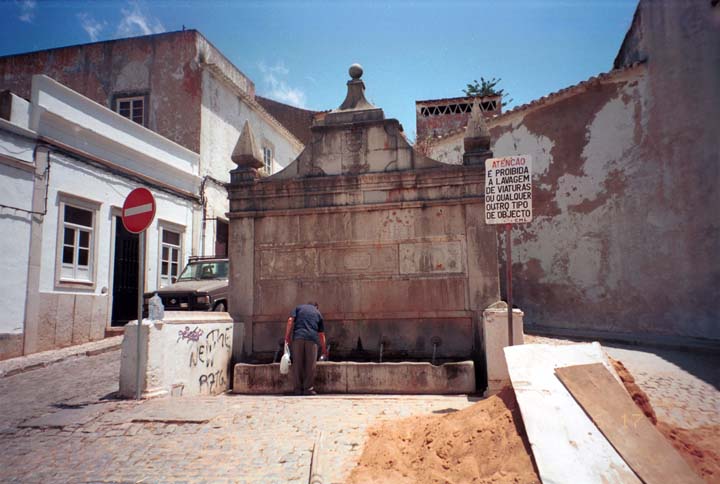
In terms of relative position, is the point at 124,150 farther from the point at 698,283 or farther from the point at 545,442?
the point at 698,283

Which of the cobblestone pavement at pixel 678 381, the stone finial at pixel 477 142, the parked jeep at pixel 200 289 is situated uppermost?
the stone finial at pixel 477 142

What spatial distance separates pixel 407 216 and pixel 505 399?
413cm

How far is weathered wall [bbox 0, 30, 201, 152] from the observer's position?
18.0 m

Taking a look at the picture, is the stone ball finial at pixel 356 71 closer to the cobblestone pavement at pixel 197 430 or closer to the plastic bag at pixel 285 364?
the plastic bag at pixel 285 364

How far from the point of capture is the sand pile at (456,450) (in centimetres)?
337

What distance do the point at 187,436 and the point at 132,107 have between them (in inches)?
692

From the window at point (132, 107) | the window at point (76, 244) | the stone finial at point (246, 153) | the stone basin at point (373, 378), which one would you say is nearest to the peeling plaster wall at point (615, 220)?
the stone basin at point (373, 378)

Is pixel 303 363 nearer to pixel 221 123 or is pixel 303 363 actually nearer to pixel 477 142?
pixel 477 142

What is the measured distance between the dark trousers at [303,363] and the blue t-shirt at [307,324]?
0.09 m

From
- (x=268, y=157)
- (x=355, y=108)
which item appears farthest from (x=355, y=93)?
(x=268, y=157)

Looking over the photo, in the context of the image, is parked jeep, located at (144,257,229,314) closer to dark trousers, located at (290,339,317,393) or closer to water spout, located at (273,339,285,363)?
water spout, located at (273,339,285,363)

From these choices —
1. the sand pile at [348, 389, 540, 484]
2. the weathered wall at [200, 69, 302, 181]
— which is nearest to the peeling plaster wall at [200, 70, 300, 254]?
the weathered wall at [200, 69, 302, 181]

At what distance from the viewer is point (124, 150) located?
13844 millimetres

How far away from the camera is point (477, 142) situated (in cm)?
780
